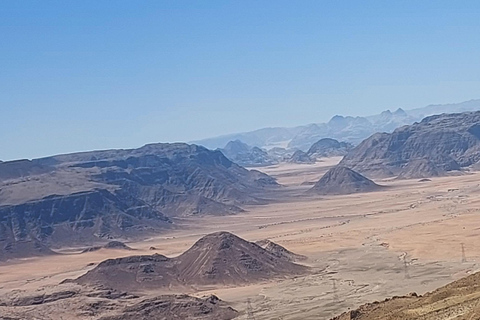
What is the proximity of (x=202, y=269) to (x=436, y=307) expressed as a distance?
66.0 metres

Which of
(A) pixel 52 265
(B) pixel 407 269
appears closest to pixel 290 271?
(B) pixel 407 269

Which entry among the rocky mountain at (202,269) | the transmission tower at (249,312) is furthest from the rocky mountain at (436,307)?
the rocky mountain at (202,269)

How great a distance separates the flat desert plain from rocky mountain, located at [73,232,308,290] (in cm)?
406

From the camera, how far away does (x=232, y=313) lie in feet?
267

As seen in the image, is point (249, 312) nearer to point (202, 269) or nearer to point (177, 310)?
point (177, 310)

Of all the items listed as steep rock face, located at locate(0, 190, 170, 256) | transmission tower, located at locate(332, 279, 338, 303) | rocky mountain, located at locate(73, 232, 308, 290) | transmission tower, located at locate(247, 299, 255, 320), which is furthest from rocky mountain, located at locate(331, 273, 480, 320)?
steep rock face, located at locate(0, 190, 170, 256)

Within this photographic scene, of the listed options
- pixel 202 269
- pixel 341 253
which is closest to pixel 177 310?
pixel 202 269

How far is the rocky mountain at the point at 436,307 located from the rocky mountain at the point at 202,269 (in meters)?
52.9

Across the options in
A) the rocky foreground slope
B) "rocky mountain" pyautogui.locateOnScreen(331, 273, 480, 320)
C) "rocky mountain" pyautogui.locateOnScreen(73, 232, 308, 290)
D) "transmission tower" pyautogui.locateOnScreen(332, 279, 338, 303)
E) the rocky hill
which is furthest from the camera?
the rocky hill

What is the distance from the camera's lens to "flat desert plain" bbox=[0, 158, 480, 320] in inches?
3391

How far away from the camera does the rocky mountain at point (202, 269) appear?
336 feet

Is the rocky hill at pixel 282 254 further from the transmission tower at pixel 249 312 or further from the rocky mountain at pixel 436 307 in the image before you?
the rocky mountain at pixel 436 307

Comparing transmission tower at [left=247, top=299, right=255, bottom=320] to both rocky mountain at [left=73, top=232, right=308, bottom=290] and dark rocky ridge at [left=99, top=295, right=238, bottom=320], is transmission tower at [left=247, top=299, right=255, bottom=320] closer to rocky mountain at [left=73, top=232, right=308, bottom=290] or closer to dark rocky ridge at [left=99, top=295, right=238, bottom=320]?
dark rocky ridge at [left=99, top=295, right=238, bottom=320]

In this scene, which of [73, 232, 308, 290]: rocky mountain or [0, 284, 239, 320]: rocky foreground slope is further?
[73, 232, 308, 290]: rocky mountain
